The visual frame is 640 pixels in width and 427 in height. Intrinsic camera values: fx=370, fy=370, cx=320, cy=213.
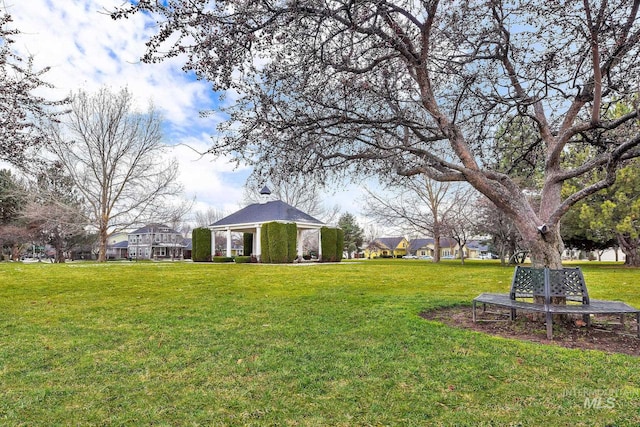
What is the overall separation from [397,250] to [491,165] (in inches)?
2637

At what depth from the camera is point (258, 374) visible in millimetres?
3197

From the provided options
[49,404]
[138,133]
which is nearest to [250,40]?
[49,404]

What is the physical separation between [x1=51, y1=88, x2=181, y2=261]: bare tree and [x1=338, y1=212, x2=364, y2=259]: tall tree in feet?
88.7

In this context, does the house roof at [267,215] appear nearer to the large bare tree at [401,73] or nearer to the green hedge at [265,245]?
the green hedge at [265,245]

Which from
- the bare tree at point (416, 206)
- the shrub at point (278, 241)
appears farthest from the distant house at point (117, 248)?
the bare tree at point (416, 206)

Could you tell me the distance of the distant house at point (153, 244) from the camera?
50969 millimetres

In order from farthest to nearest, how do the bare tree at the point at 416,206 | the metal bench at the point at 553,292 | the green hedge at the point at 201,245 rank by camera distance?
the bare tree at the point at 416,206, the green hedge at the point at 201,245, the metal bench at the point at 553,292

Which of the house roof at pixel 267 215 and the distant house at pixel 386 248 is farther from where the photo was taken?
the distant house at pixel 386 248

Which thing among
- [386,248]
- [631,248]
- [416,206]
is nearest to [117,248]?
[386,248]

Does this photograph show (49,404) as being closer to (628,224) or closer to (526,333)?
(526,333)

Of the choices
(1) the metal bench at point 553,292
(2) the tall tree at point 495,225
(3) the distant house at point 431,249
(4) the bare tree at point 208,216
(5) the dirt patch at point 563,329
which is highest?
(4) the bare tree at point 208,216

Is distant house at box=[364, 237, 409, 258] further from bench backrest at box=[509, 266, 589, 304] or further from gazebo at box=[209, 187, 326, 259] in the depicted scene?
bench backrest at box=[509, 266, 589, 304]

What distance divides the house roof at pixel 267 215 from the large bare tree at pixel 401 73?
19508 millimetres

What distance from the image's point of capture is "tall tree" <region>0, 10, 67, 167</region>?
20.9ft
